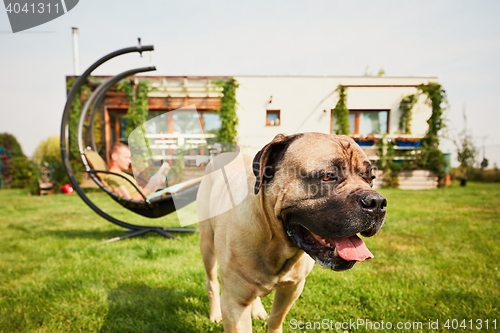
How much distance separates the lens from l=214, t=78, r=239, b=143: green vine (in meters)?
3.66

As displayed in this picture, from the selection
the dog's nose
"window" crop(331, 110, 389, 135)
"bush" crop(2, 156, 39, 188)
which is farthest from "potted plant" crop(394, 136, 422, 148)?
"bush" crop(2, 156, 39, 188)

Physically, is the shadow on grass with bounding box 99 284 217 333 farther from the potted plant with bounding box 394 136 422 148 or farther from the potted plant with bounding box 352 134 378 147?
the potted plant with bounding box 394 136 422 148

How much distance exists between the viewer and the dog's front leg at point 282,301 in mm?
1960

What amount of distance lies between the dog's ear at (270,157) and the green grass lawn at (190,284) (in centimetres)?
141

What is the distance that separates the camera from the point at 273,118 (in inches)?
134

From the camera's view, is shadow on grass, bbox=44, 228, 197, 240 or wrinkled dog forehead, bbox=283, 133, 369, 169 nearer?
wrinkled dog forehead, bbox=283, 133, 369, 169

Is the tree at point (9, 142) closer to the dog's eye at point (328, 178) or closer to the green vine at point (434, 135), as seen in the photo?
the green vine at point (434, 135)

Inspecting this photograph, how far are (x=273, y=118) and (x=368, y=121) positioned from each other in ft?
11.9

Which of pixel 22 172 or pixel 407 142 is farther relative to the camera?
pixel 22 172

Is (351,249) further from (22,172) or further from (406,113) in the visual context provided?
(22,172)

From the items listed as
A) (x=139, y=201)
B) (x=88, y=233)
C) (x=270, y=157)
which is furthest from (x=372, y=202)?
(x=88, y=233)

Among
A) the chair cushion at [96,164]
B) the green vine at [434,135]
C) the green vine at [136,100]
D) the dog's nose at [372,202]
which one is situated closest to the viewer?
the dog's nose at [372,202]

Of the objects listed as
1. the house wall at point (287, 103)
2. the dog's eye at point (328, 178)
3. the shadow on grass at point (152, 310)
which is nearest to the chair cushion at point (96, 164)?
the shadow on grass at point (152, 310)

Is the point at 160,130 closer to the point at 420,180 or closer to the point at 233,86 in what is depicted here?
the point at 233,86
